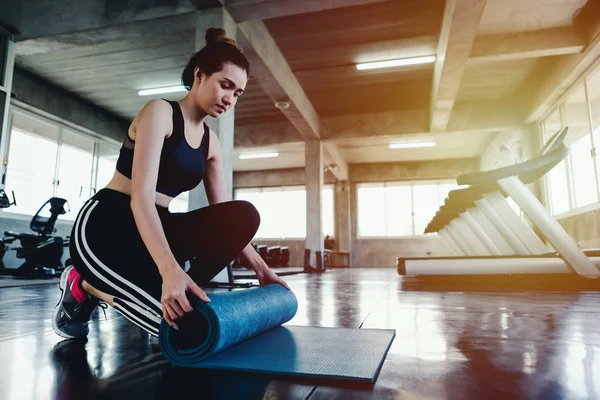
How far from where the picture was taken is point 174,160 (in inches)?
50.4

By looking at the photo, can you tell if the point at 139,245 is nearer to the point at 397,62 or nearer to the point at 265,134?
the point at 397,62

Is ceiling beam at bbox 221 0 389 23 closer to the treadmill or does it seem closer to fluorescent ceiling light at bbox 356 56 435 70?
fluorescent ceiling light at bbox 356 56 435 70

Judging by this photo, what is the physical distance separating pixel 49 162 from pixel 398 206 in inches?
387

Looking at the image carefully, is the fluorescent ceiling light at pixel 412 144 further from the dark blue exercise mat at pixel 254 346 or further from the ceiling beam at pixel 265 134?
the dark blue exercise mat at pixel 254 346

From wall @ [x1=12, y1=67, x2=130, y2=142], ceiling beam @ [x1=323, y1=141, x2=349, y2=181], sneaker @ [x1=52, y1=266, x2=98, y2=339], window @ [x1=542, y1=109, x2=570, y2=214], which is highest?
wall @ [x1=12, y1=67, x2=130, y2=142]

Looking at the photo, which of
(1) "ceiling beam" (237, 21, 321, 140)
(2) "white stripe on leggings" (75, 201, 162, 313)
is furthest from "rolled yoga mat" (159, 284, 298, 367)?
(1) "ceiling beam" (237, 21, 321, 140)

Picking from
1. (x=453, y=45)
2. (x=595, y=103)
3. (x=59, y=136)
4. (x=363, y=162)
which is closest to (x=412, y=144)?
(x=363, y=162)

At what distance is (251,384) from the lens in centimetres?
88

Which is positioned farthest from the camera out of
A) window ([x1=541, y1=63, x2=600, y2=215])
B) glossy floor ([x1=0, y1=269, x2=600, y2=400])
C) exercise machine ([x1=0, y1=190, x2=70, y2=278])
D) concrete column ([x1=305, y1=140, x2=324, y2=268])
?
concrete column ([x1=305, y1=140, x2=324, y2=268])

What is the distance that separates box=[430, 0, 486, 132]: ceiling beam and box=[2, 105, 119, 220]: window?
6969mm

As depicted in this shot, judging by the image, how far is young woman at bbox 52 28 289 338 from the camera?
110cm

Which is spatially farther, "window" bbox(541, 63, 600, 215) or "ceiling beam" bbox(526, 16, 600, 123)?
"window" bbox(541, 63, 600, 215)

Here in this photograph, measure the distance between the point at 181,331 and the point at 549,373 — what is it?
935mm

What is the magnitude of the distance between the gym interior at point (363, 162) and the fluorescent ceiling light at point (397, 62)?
0.10 feet
